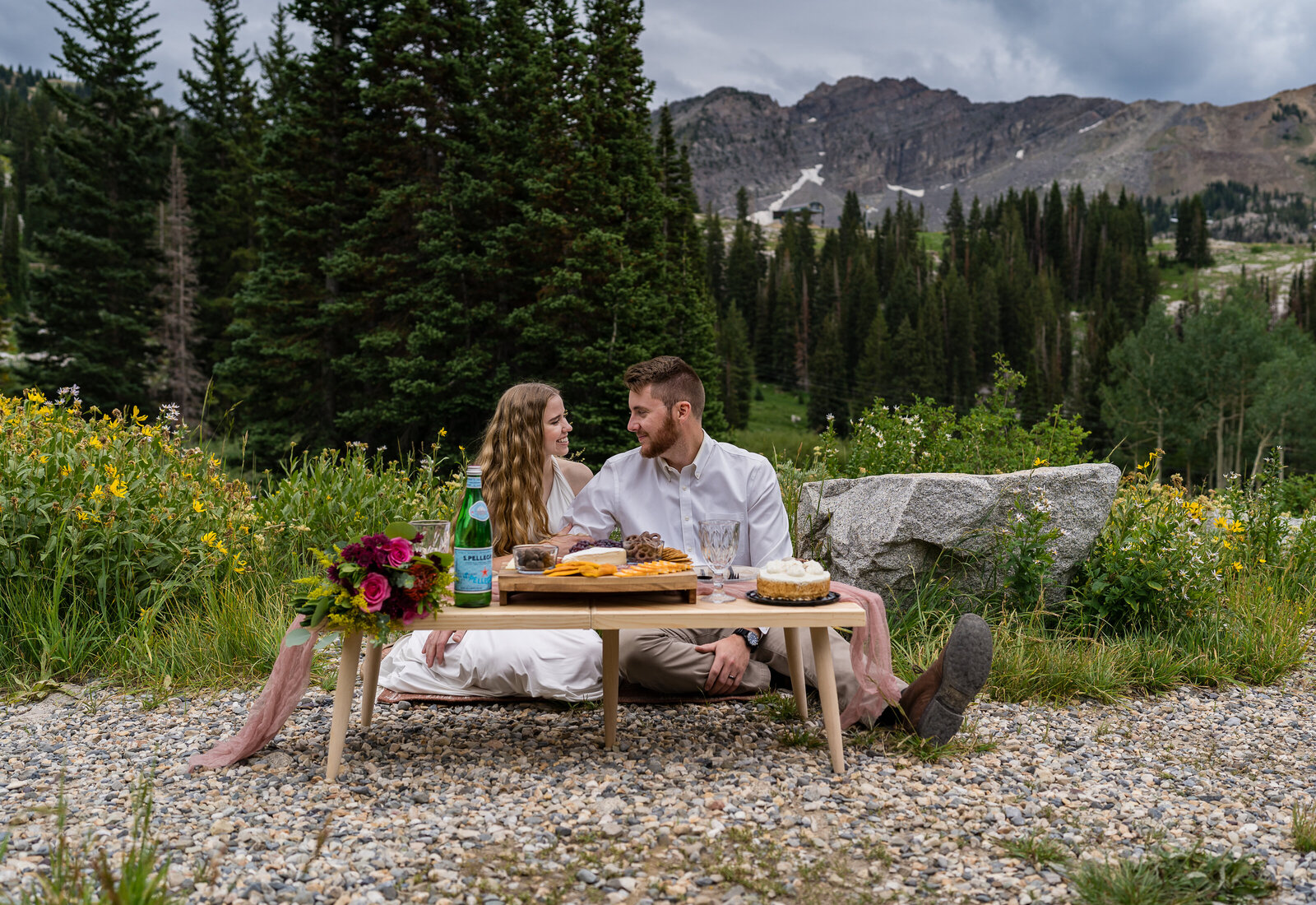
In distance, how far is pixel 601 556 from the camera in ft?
9.56

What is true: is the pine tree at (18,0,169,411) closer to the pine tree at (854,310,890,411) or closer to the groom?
the groom

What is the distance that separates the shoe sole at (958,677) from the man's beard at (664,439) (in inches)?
Answer: 53.0

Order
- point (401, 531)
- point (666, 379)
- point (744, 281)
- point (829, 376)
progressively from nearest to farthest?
1. point (401, 531)
2. point (666, 379)
3. point (829, 376)
4. point (744, 281)

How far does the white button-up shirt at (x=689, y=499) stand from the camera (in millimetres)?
3680

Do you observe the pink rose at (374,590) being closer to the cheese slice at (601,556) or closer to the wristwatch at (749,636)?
the cheese slice at (601,556)

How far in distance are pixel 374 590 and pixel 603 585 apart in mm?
703

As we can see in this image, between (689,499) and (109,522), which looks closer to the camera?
(689,499)

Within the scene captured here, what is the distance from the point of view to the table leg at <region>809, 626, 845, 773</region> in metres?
2.96

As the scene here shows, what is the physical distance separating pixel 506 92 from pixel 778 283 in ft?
175

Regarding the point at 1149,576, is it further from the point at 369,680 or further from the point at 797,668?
the point at 369,680

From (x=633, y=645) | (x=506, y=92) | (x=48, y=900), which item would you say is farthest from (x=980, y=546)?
(x=506, y=92)

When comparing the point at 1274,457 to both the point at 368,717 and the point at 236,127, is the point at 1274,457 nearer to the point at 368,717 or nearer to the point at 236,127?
the point at 368,717

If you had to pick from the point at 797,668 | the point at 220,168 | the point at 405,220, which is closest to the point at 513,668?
the point at 797,668

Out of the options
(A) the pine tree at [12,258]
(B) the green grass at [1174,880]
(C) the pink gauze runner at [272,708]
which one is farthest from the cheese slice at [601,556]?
(A) the pine tree at [12,258]
